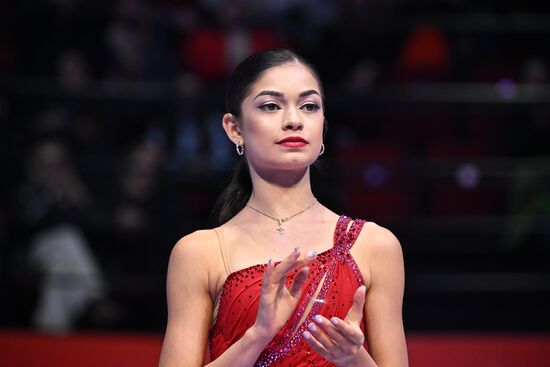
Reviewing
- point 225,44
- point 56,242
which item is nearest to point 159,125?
point 225,44

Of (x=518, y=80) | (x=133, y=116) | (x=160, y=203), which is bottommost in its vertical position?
(x=160, y=203)

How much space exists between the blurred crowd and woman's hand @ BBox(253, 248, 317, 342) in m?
2.65

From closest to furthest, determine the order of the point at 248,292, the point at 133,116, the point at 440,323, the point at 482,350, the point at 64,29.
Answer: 1. the point at 248,292
2. the point at 482,350
3. the point at 440,323
4. the point at 133,116
5. the point at 64,29

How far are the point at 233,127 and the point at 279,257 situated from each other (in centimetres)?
40

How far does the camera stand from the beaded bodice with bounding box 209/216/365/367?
7.56 ft

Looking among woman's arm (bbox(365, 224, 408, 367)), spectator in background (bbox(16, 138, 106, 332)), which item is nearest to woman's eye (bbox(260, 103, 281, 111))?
woman's arm (bbox(365, 224, 408, 367))

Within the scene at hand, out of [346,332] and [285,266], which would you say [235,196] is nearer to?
[285,266]

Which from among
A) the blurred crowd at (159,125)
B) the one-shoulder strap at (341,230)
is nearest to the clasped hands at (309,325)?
the one-shoulder strap at (341,230)

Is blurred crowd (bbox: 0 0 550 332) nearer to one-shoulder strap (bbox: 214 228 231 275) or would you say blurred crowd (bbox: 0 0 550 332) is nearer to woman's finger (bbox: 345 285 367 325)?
one-shoulder strap (bbox: 214 228 231 275)

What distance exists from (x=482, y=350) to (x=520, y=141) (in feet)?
5.05

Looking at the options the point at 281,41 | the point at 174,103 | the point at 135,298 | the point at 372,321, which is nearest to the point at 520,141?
the point at 281,41

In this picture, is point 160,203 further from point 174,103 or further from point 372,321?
point 372,321

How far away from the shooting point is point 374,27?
5488 millimetres

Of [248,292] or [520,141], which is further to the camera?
[520,141]
